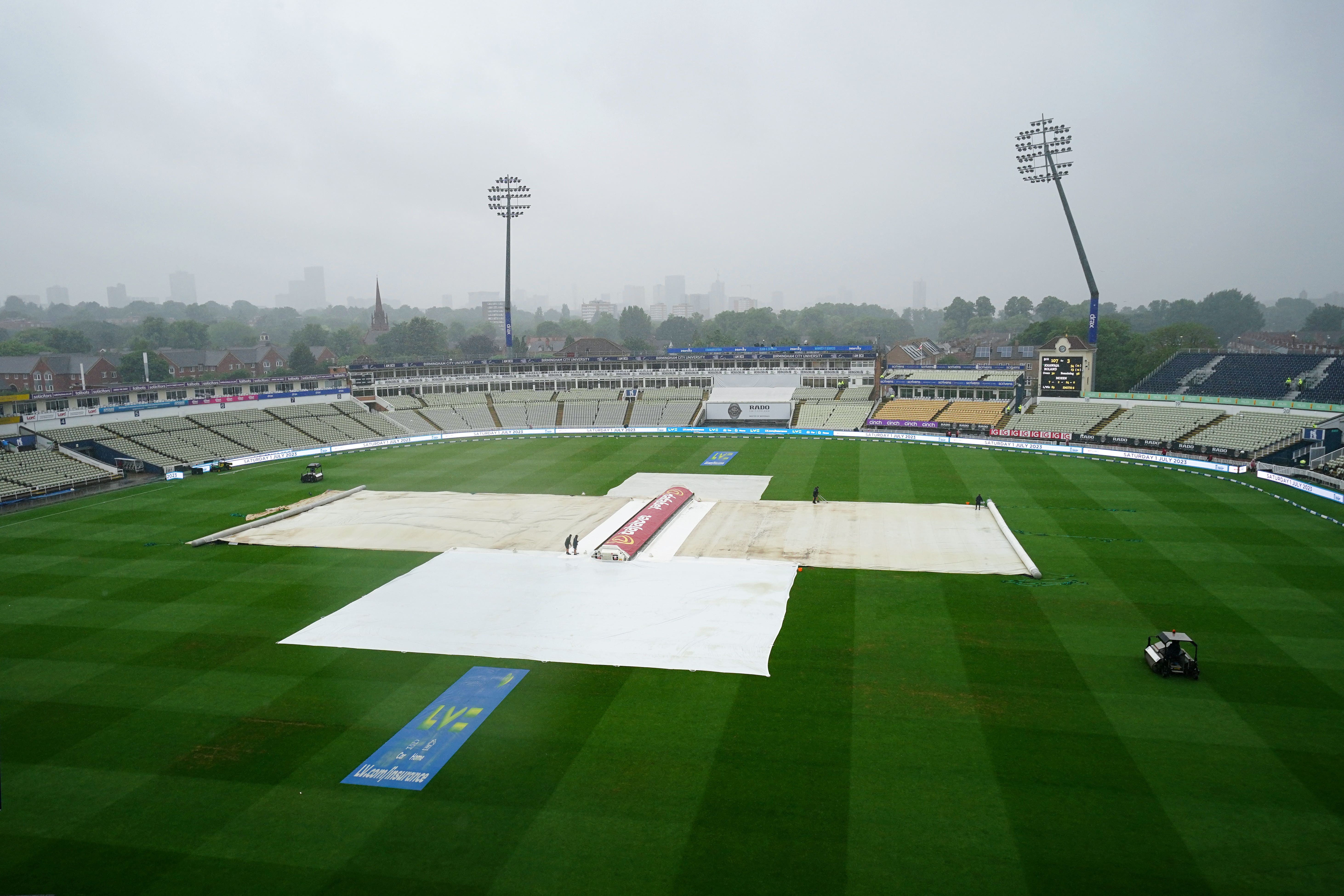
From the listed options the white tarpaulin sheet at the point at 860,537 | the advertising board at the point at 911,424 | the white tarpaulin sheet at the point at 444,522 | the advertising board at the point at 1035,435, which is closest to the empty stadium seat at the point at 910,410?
the advertising board at the point at 911,424

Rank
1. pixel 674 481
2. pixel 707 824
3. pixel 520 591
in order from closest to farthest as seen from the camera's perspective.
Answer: pixel 707 824, pixel 520 591, pixel 674 481

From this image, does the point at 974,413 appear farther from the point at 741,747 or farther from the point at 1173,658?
the point at 741,747

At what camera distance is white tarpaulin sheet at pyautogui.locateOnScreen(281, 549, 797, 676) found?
1894 centimetres

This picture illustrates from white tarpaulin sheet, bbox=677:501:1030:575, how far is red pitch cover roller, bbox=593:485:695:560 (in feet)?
4.58

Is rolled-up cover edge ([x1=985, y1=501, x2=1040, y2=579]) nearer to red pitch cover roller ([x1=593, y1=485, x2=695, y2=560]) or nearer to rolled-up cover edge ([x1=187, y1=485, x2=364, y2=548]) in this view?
red pitch cover roller ([x1=593, y1=485, x2=695, y2=560])

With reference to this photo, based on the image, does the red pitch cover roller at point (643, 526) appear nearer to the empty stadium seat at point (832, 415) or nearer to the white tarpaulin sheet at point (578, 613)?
the white tarpaulin sheet at point (578, 613)

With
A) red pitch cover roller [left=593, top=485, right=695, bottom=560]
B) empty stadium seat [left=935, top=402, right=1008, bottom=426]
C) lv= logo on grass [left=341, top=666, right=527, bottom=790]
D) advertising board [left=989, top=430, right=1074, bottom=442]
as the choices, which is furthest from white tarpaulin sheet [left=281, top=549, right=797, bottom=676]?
empty stadium seat [left=935, top=402, right=1008, bottom=426]

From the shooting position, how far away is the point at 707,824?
12203 millimetres

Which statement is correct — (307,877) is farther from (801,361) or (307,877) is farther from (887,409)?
(801,361)

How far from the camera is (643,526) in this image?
2914 centimetres

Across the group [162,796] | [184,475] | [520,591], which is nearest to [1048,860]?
[162,796]

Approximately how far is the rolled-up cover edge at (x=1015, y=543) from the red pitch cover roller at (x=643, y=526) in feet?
42.9

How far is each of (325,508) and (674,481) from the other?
17.7 m

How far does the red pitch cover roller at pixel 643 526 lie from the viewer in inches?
1045
